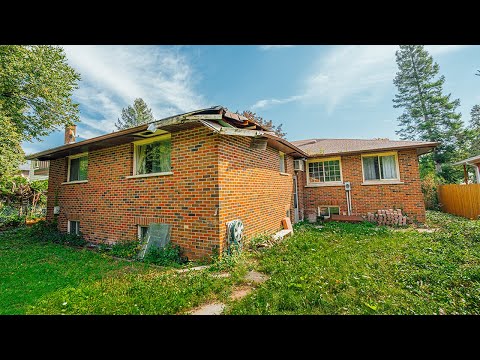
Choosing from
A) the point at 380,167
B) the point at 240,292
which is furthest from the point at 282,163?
the point at 240,292

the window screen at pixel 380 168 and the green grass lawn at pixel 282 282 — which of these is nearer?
the green grass lawn at pixel 282 282

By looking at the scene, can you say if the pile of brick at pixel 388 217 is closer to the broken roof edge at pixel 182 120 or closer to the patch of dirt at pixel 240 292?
the broken roof edge at pixel 182 120

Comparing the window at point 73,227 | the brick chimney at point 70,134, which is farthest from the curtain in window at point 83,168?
the brick chimney at point 70,134

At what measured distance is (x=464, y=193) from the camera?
11.2m

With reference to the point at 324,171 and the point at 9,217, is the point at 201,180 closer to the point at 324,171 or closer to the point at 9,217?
the point at 324,171

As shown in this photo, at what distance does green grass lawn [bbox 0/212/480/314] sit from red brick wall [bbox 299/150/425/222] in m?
3.46

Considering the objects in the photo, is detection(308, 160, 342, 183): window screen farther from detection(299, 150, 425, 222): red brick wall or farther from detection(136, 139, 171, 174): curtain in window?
detection(136, 139, 171, 174): curtain in window

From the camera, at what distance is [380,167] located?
1008 cm

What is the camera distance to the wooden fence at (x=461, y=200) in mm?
10383

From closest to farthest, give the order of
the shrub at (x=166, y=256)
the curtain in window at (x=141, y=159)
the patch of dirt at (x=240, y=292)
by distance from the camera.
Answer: the patch of dirt at (x=240, y=292) → the shrub at (x=166, y=256) → the curtain in window at (x=141, y=159)

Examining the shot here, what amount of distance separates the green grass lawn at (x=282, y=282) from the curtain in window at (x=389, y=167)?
426 cm

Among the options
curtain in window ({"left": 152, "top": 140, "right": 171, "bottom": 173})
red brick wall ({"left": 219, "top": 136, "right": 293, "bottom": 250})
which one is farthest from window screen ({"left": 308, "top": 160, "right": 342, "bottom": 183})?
curtain in window ({"left": 152, "top": 140, "right": 171, "bottom": 173})
